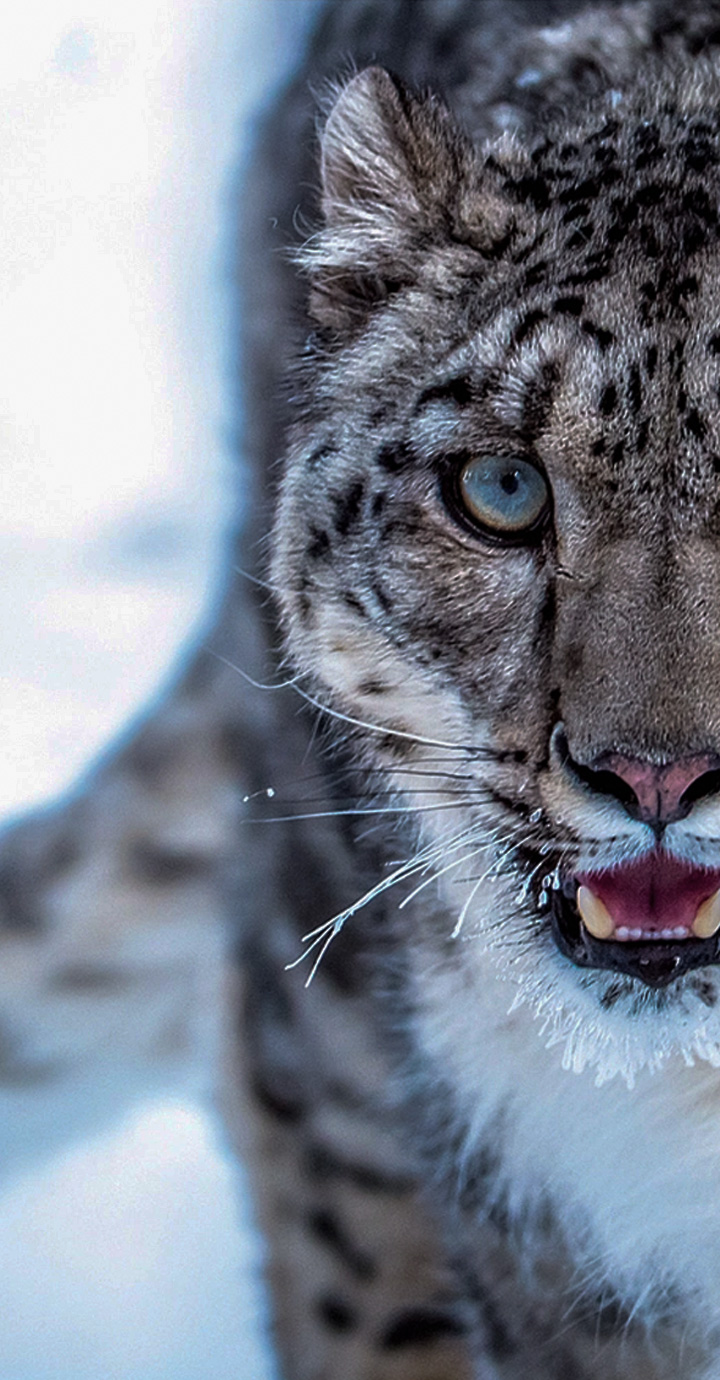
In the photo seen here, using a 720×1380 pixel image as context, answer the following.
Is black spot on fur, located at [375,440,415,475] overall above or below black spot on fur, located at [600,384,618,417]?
below

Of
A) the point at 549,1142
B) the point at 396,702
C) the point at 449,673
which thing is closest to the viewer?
the point at 449,673

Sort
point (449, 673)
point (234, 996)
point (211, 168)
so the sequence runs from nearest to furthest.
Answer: point (449, 673) < point (234, 996) < point (211, 168)

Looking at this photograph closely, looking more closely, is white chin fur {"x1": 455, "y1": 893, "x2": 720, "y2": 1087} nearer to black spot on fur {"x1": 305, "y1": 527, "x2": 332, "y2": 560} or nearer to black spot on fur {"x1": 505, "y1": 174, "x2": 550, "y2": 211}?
black spot on fur {"x1": 305, "y1": 527, "x2": 332, "y2": 560}

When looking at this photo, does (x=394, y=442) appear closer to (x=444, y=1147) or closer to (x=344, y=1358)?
(x=444, y=1147)

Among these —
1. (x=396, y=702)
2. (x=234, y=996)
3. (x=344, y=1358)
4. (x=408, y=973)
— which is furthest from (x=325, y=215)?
(x=344, y=1358)

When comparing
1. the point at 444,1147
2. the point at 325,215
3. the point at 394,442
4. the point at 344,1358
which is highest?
the point at 325,215

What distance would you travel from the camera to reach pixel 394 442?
1.63m

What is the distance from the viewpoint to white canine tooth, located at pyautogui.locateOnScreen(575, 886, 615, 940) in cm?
147

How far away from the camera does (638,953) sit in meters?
1.46

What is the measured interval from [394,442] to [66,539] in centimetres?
164

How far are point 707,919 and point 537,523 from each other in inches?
12.9

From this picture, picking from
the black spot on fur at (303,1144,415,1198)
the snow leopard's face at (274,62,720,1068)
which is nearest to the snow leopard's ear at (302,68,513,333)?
the snow leopard's face at (274,62,720,1068)

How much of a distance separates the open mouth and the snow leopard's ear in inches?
23.1

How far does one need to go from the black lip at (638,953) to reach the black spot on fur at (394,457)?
0.37 m
